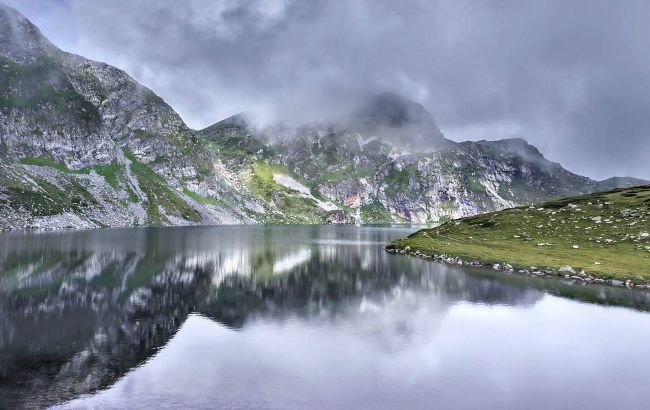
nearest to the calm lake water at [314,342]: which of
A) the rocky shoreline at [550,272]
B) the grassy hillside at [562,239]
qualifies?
the rocky shoreline at [550,272]

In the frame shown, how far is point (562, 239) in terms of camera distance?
93500 mm

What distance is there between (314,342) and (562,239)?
79.6 m

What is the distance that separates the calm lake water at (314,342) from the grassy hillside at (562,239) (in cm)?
1298

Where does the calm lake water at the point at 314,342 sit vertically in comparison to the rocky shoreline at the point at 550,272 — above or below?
below

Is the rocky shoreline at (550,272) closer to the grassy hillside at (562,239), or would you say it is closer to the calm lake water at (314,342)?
the grassy hillside at (562,239)

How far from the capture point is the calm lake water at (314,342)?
2277 centimetres

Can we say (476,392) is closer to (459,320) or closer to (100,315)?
(459,320)

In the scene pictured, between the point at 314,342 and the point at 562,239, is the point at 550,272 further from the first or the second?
the point at 314,342

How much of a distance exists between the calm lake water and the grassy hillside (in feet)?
42.6

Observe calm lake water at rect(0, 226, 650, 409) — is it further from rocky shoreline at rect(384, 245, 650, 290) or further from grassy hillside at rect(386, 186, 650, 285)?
grassy hillside at rect(386, 186, 650, 285)

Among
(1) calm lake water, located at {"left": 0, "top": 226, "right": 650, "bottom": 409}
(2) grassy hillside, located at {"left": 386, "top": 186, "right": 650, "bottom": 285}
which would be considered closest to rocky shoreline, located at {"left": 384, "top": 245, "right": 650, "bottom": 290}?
(2) grassy hillside, located at {"left": 386, "top": 186, "right": 650, "bottom": 285}

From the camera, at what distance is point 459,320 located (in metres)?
41.2

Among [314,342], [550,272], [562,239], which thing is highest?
[562,239]

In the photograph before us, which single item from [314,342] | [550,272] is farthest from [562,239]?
[314,342]
